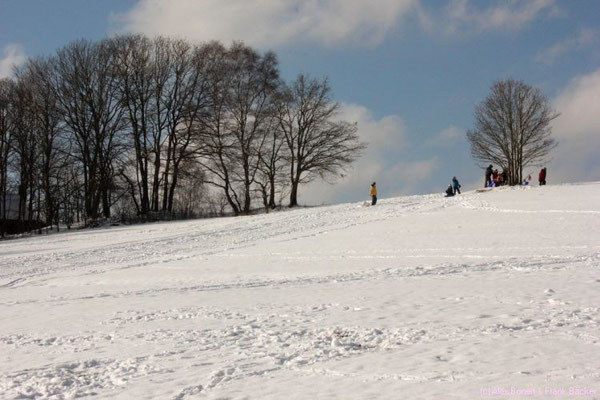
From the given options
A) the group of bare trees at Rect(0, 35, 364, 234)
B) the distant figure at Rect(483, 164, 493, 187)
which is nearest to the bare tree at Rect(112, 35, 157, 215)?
the group of bare trees at Rect(0, 35, 364, 234)

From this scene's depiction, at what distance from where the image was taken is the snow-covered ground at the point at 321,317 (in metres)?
7.24

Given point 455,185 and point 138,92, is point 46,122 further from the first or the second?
point 455,185

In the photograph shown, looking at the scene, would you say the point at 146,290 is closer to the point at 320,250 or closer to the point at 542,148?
the point at 320,250

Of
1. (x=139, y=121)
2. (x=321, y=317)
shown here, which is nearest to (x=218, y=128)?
(x=139, y=121)

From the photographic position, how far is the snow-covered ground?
7.24m

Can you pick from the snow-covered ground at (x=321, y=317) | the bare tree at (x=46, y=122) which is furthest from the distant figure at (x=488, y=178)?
the bare tree at (x=46, y=122)

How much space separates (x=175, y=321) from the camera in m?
11.2

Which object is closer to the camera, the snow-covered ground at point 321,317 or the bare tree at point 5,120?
the snow-covered ground at point 321,317

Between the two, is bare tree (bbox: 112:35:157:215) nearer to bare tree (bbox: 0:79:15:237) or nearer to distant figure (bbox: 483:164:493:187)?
bare tree (bbox: 0:79:15:237)

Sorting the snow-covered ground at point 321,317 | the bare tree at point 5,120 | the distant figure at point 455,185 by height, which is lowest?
the snow-covered ground at point 321,317

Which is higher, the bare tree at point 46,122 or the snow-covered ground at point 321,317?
the bare tree at point 46,122

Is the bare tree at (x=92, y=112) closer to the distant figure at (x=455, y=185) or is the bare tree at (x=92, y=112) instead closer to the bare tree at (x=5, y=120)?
Answer: the bare tree at (x=5, y=120)

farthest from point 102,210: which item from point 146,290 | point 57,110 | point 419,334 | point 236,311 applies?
point 419,334

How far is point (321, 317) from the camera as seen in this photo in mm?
10820
